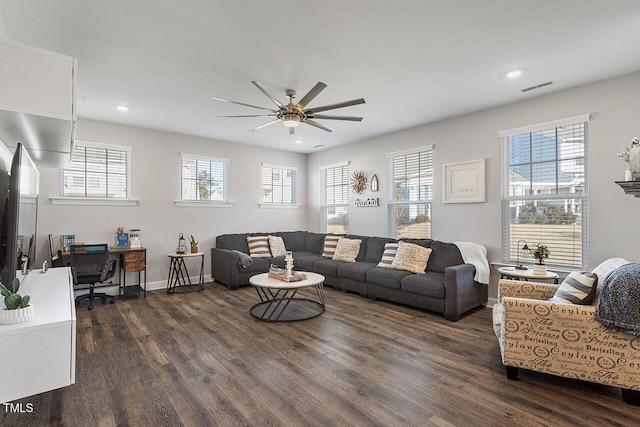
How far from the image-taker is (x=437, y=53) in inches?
115

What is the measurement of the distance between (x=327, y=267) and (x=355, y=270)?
0.64m

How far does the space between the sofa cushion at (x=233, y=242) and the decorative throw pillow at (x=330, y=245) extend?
153 cm

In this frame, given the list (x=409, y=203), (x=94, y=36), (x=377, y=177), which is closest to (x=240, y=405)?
(x=94, y=36)

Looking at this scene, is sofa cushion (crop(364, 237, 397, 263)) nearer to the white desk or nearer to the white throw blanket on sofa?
the white throw blanket on sofa

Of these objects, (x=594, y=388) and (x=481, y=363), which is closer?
(x=594, y=388)

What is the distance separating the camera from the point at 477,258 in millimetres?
4324

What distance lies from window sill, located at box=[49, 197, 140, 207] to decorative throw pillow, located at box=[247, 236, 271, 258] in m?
2.05

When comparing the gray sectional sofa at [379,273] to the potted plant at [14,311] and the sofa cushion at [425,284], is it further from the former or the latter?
the potted plant at [14,311]

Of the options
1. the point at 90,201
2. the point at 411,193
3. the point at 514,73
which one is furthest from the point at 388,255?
the point at 90,201

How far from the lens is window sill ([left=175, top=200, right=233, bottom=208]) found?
18.9ft

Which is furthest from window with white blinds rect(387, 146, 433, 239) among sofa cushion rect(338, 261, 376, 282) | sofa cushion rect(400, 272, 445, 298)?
sofa cushion rect(400, 272, 445, 298)

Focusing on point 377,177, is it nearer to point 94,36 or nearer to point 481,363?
point 481,363

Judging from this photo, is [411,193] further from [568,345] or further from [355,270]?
[568,345]

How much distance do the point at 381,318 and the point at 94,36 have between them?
4.01 m
